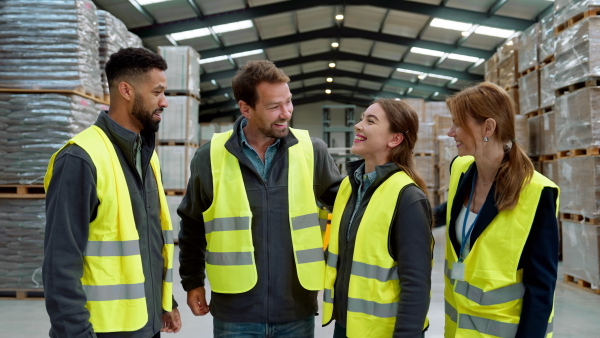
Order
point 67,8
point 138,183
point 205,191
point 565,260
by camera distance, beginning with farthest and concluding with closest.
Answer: point 565,260 → point 67,8 → point 205,191 → point 138,183

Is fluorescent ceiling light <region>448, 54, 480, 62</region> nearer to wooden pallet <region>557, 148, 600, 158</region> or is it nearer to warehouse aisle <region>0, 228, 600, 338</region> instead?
wooden pallet <region>557, 148, 600, 158</region>

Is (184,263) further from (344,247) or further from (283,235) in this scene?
(344,247)

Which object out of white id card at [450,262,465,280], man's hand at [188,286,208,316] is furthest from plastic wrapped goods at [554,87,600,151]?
man's hand at [188,286,208,316]

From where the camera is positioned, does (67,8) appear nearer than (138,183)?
No

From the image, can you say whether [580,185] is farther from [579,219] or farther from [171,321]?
[171,321]

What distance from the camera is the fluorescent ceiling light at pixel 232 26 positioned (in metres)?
16.0

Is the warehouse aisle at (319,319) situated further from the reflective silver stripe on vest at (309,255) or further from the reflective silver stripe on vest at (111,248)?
the reflective silver stripe on vest at (111,248)

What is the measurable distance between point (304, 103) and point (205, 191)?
30.2 m

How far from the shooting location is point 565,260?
7.59 m

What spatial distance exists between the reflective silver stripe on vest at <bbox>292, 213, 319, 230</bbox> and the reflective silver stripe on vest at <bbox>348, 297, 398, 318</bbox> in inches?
16.3

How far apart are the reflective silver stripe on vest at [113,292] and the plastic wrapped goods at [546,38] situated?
7.54 metres

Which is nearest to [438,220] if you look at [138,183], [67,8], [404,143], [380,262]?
[404,143]

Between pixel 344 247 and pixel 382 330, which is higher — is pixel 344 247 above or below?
above

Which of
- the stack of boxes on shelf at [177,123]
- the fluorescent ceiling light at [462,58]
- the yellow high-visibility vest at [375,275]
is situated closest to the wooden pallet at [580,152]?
the yellow high-visibility vest at [375,275]
